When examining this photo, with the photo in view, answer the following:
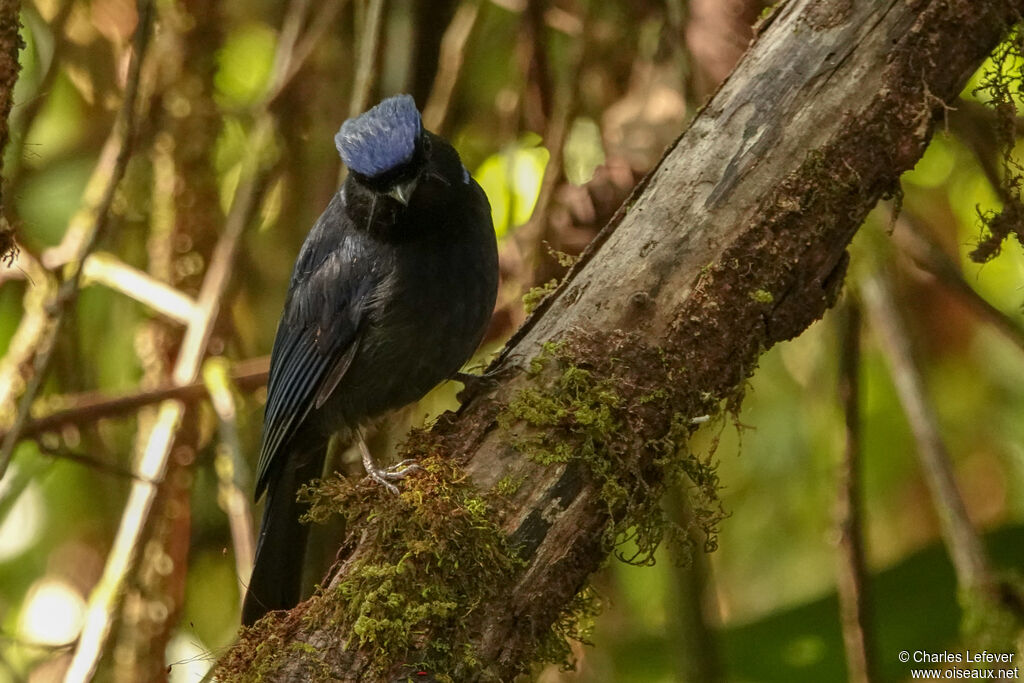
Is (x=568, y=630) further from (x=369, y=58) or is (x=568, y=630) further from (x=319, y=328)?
(x=369, y=58)

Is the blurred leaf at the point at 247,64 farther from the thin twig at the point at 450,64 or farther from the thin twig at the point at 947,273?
the thin twig at the point at 947,273

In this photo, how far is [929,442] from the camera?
370cm

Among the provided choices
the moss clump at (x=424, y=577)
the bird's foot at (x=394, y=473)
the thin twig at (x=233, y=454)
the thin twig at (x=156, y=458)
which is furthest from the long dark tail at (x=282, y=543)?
the moss clump at (x=424, y=577)

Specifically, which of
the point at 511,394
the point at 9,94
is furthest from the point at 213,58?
the point at 511,394

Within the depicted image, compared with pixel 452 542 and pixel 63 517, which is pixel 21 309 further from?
pixel 452 542

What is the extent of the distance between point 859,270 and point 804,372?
980 millimetres

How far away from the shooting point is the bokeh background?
3.93m

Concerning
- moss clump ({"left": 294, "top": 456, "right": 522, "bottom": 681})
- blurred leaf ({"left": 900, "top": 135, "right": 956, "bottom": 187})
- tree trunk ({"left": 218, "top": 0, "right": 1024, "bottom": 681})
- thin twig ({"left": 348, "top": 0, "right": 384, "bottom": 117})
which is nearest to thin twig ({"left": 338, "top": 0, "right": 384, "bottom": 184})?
thin twig ({"left": 348, "top": 0, "right": 384, "bottom": 117})

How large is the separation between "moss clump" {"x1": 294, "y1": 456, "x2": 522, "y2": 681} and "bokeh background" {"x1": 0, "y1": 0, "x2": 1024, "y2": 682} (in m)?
1.24

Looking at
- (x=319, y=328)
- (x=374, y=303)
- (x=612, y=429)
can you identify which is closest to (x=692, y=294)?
(x=612, y=429)

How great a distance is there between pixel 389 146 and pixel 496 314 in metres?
1.21

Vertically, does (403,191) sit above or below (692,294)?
above

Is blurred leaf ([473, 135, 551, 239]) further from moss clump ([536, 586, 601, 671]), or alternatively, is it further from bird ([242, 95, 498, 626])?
moss clump ([536, 586, 601, 671])

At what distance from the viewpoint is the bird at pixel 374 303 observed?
329 centimetres
